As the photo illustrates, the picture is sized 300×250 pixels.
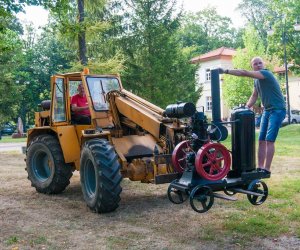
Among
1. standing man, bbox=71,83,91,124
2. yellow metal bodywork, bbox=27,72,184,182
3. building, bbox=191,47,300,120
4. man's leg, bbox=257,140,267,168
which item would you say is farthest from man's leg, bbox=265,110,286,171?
building, bbox=191,47,300,120

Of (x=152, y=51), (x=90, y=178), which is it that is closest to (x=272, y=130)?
(x=90, y=178)

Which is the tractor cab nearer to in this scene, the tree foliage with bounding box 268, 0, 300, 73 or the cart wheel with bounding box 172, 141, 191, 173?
the cart wheel with bounding box 172, 141, 191, 173

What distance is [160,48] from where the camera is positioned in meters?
21.4

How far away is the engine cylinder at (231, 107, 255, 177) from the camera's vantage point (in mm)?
6453

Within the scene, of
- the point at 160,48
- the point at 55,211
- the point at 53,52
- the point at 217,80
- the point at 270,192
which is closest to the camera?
the point at 217,80

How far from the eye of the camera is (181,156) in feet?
22.0

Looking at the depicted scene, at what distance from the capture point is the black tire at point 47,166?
9.24m

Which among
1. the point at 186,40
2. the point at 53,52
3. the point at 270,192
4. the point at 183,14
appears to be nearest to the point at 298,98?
the point at 186,40

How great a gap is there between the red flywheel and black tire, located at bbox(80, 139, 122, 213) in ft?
5.75

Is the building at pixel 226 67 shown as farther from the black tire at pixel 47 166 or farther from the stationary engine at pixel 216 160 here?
the stationary engine at pixel 216 160

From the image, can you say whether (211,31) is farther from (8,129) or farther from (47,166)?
(47,166)

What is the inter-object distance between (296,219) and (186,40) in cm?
6879

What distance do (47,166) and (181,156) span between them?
14.1ft

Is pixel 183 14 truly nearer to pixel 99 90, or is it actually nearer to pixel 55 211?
pixel 99 90
